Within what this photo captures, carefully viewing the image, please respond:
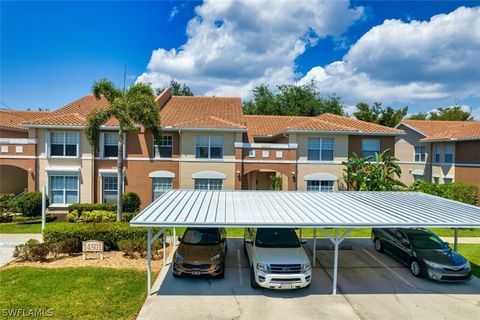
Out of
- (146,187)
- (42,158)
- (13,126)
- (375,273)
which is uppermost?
(13,126)

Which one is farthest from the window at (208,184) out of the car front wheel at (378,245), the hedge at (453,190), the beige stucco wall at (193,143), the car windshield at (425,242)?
the hedge at (453,190)

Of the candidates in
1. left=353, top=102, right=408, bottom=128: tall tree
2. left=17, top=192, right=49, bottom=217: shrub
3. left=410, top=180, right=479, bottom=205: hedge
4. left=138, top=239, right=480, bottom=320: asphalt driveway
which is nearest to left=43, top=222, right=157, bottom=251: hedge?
left=138, top=239, right=480, bottom=320: asphalt driveway

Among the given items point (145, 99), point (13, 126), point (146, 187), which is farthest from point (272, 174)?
point (13, 126)

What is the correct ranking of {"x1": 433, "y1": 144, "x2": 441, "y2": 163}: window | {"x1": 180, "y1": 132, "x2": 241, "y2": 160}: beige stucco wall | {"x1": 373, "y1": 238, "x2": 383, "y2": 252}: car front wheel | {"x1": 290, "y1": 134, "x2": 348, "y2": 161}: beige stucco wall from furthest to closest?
{"x1": 433, "y1": 144, "x2": 441, "y2": 163}: window, {"x1": 290, "y1": 134, "x2": 348, "y2": 161}: beige stucco wall, {"x1": 180, "y1": 132, "x2": 241, "y2": 160}: beige stucco wall, {"x1": 373, "y1": 238, "x2": 383, "y2": 252}: car front wheel

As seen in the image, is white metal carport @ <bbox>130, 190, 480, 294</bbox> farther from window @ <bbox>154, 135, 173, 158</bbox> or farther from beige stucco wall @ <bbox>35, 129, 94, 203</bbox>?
beige stucco wall @ <bbox>35, 129, 94, 203</bbox>

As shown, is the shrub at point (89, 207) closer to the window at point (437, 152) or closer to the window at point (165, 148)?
the window at point (165, 148)

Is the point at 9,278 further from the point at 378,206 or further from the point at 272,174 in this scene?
the point at 272,174
